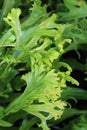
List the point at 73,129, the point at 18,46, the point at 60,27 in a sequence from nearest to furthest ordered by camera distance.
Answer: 1. the point at 18,46
2. the point at 60,27
3. the point at 73,129

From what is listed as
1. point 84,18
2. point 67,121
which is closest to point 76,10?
point 84,18

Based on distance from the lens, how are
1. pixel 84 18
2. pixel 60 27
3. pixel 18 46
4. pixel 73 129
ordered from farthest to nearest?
pixel 84 18 < pixel 73 129 < pixel 60 27 < pixel 18 46

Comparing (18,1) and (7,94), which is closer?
(7,94)

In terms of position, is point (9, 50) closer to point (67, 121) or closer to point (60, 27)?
point (60, 27)

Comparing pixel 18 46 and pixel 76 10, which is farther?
pixel 76 10

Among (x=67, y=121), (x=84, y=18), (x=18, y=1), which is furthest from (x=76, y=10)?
(x=67, y=121)

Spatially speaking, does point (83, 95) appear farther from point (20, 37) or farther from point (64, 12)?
point (20, 37)

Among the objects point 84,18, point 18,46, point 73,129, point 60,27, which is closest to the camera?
point 18,46

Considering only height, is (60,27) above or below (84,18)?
above

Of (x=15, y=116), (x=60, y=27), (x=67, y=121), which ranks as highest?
(x=60, y=27)
